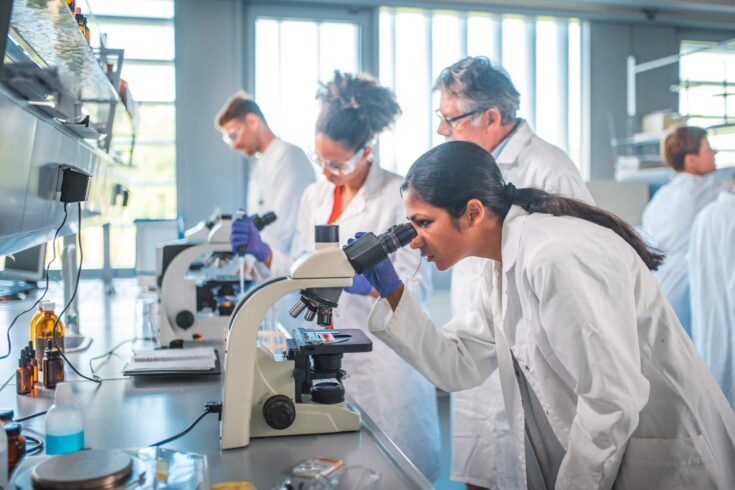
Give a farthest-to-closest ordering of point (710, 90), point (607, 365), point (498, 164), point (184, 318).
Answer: point (710, 90) → point (184, 318) → point (498, 164) → point (607, 365)

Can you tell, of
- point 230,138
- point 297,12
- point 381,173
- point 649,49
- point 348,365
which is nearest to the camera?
point 348,365

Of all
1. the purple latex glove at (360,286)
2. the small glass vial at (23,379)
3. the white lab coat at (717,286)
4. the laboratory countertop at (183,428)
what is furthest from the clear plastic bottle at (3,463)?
the white lab coat at (717,286)

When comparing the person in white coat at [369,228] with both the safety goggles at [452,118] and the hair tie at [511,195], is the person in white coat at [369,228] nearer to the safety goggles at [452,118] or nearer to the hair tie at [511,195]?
the safety goggles at [452,118]

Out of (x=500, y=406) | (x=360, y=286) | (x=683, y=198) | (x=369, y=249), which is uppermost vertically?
(x=683, y=198)

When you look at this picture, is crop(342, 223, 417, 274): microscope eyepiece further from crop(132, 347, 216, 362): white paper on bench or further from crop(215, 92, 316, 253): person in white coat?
crop(215, 92, 316, 253): person in white coat

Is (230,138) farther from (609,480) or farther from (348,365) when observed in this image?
(609,480)

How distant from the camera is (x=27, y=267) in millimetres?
3459

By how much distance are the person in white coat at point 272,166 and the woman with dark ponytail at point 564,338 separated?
1.90 meters

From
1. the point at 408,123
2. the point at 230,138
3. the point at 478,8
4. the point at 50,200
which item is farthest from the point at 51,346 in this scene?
the point at 478,8

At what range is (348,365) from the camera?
2.33 m

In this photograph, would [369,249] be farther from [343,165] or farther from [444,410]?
[444,410]

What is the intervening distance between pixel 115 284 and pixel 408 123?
7.43 feet

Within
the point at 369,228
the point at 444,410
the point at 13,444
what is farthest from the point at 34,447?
the point at 444,410

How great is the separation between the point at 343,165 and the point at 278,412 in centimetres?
A: 131
